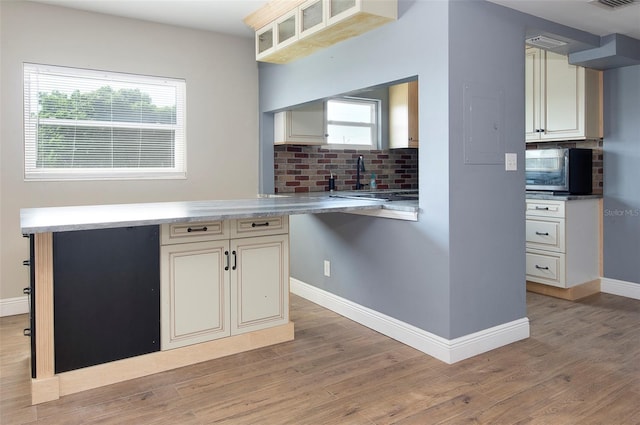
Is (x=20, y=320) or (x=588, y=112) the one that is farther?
(x=588, y=112)

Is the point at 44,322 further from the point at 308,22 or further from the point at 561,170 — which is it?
the point at 561,170

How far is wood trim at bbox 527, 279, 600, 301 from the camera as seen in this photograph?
4152mm

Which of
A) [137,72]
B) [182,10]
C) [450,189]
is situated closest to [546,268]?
[450,189]

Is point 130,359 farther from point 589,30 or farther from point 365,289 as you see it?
point 589,30

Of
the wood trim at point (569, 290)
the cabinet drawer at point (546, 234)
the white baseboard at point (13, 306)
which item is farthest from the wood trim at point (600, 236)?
the white baseboard at point (13, 306)

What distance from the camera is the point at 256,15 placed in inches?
150

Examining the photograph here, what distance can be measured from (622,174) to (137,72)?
171 inches

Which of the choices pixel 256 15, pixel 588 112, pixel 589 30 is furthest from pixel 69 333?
pixel 588 112

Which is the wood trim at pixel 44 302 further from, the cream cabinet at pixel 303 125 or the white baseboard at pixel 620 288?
the white baseboard at pixel 620 288

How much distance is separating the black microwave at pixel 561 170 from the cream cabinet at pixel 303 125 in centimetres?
195

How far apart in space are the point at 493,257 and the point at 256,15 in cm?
256

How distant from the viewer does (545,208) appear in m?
4.18

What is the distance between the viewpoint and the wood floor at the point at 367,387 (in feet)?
7.25

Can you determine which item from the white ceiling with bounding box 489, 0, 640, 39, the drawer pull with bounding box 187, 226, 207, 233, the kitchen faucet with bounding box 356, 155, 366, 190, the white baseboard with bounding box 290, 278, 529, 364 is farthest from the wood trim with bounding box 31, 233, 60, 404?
the kitchen faucet with bounding box 356, 155, 366, 190
